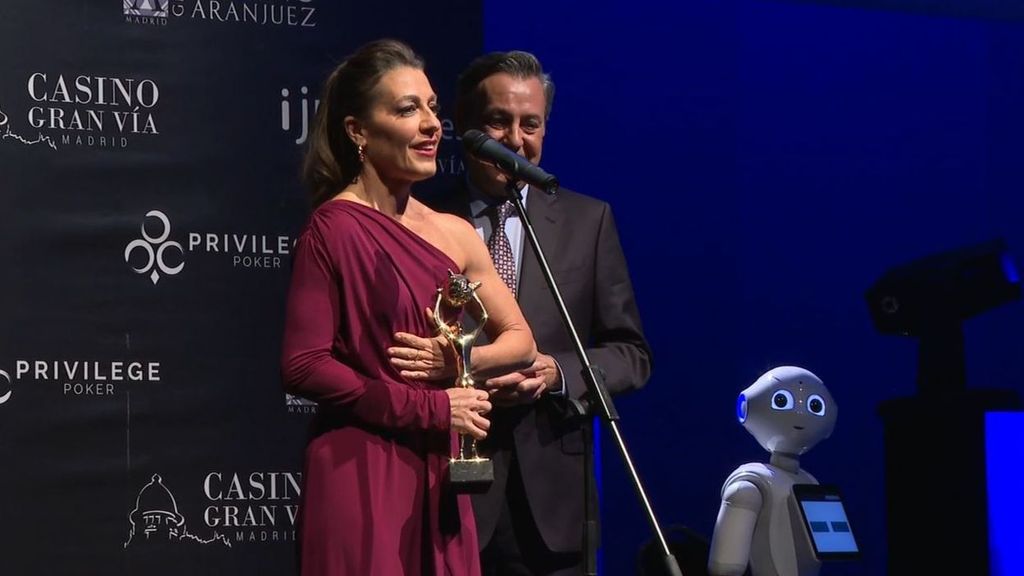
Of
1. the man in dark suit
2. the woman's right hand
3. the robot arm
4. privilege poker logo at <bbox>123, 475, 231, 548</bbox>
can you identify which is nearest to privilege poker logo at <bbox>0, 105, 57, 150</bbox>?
privilege poker logo at <bbox>123, 475, 231, 548</bbox>

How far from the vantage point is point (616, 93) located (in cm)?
516

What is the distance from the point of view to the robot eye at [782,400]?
4469mm

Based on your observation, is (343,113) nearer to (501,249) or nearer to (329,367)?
(329,367)

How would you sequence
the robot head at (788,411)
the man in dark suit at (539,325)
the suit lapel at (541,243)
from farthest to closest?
the robot head at (788,411)
the suit lapel at (541,243)
the man in dark suit at (539,325)

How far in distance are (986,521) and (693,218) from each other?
148 cm

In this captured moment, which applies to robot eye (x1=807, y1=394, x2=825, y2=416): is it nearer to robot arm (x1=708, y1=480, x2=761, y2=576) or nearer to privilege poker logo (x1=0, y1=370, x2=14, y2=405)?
robot arm (x1=708, y1=480, x2=761, y2=576)

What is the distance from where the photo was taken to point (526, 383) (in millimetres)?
3012

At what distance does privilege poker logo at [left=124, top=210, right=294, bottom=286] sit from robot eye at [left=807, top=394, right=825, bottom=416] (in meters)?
1.69

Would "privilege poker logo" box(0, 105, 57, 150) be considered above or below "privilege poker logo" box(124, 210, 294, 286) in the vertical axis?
above

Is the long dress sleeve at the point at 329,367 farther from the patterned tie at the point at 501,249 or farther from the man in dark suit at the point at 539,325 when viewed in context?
the patterned tie at the point at 501,249

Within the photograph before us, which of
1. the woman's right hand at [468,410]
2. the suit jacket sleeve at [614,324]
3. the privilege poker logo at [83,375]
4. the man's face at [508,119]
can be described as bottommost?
the woman's right hand at [468,410]

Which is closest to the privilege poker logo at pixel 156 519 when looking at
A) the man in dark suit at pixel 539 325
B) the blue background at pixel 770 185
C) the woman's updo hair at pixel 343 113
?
the man in dark suit at pixel 539 325

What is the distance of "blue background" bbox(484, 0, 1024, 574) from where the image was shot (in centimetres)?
511

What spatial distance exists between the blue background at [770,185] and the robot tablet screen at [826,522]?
2.74ft
